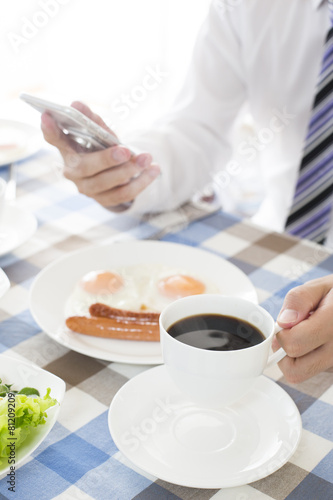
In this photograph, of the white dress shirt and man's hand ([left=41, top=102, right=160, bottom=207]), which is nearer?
man's hand ([left=41, top=102, right=160, bottom=207])

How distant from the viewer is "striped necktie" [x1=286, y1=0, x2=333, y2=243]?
4.55 ft

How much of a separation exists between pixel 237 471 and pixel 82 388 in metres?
0.26

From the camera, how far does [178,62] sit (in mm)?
3893

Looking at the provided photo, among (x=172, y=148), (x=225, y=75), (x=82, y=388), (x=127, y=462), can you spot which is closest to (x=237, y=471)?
(x=127, y=462)

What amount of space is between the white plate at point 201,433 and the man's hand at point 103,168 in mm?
477

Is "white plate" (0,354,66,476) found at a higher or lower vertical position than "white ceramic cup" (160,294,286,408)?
lower

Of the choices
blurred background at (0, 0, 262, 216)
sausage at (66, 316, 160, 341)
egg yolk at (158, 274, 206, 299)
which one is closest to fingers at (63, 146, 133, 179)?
egg yolk at (158, 274, 206, 299)

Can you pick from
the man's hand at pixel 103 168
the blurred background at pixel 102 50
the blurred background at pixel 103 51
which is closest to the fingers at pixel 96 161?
the man's hand at pixel 103 168

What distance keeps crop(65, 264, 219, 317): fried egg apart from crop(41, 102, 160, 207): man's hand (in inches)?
8.2

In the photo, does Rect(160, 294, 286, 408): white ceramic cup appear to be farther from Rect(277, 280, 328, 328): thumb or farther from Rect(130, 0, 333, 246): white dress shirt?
Rect(130, 0, 333, 246): white dress shirt

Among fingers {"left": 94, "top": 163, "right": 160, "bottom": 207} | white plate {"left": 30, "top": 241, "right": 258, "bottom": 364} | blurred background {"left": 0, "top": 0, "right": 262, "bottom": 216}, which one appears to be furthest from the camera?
blurred background {"left": 0, "top": 0, "right": 262, "bottom": 216}

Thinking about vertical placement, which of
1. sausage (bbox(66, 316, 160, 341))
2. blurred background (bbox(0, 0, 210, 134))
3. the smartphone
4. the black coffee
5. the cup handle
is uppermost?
the smartphone

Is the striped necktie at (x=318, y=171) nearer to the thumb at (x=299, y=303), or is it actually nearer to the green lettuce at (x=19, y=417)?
the thumb at (x=299, y=303)

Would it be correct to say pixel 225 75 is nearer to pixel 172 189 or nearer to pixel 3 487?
pixel 172 189
